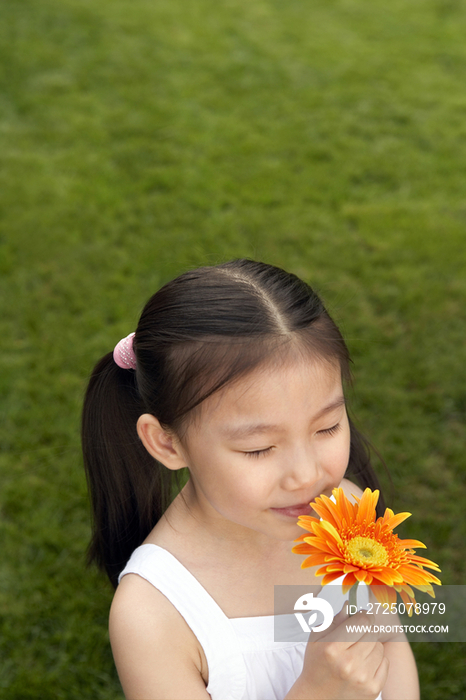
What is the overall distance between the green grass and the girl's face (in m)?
0.62

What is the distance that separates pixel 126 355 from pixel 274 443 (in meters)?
0.49

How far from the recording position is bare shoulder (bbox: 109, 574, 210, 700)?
143cm

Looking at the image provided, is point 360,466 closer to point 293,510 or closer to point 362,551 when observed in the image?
point 293,510

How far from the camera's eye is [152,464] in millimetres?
1790

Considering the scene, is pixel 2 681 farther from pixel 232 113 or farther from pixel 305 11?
pixel 305 11

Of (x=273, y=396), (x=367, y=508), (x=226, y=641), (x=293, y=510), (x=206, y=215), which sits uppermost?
(x=273, y=396)

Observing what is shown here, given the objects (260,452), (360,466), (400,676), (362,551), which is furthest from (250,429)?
(400,676)

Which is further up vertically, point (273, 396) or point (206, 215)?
point (273, 396)

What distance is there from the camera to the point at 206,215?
173 inches

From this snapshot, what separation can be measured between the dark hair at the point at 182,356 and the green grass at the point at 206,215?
400mm

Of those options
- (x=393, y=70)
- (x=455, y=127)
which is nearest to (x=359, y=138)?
(x=455, y=127)

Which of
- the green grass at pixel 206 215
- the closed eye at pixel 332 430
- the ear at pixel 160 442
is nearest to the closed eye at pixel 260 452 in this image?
the closed eye at pixel 332 430

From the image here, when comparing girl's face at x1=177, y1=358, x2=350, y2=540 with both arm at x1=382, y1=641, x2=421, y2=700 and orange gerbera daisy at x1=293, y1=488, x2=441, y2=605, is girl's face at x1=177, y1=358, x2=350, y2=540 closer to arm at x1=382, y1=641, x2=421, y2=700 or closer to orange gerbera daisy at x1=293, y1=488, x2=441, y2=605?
orange gerbera daisy at x1=293, y1=488, x2=441, y2=605

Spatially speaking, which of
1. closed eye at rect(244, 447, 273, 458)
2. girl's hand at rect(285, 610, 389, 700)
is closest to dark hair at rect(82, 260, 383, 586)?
closed eye at rect(244, 447, 273, 458)
